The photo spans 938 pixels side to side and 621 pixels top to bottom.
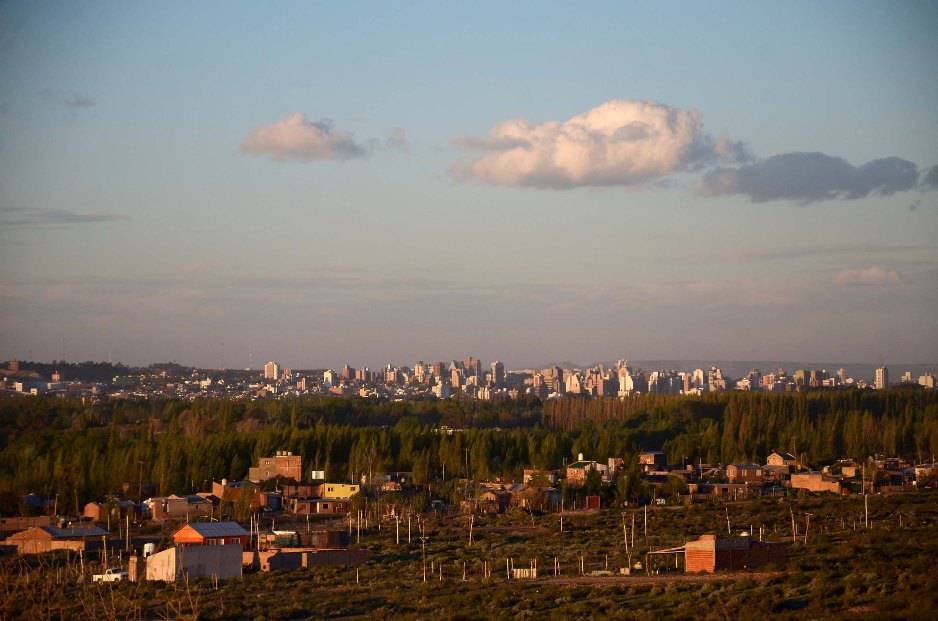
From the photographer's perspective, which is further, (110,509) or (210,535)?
(110,509)

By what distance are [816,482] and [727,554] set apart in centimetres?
2798

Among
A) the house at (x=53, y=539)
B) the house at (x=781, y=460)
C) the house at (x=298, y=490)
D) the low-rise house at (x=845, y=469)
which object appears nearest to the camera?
the house at (x=53, y=539)

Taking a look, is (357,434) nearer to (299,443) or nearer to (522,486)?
(299,443)

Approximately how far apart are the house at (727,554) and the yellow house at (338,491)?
84.8 feet

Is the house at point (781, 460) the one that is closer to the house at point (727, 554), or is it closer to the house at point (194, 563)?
the house at point (727, 554)

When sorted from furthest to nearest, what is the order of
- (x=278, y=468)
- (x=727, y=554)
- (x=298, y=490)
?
(x=278, y=468) < (x=298, y=490) < (x=727, y=554)

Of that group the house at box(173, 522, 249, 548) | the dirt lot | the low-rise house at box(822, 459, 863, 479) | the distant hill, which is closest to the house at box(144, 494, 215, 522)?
the house at box(173, 522, 249, 548)

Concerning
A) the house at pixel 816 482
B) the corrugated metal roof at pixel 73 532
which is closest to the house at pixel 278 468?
the corrugated metal roof at pixel 73 532

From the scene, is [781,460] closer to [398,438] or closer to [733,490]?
[733,490]

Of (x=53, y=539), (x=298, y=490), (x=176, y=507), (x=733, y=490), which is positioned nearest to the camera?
(x=53, y=539)

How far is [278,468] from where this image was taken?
62062 millimetres

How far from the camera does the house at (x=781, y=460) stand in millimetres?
65375

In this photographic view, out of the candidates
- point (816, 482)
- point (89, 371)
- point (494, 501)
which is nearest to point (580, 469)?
point (494, 501)

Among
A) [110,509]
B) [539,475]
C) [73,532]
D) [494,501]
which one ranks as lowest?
[494,501]
